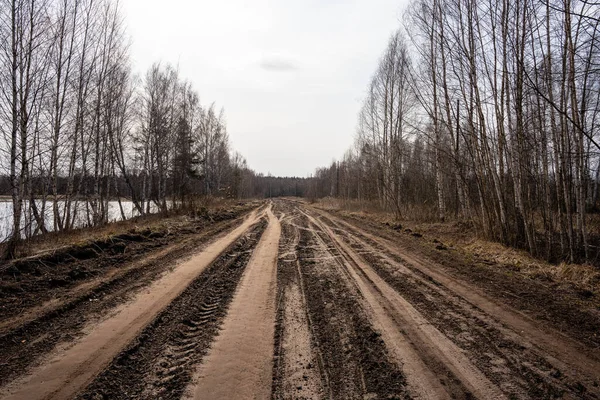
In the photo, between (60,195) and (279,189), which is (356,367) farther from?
(279,189)

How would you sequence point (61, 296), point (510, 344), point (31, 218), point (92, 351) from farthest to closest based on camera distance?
point (31, 218) → point (61, 296) → point (510, 344) → point (92, 351)

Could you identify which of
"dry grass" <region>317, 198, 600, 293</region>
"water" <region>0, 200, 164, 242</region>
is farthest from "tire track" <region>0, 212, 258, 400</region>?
"dry grass" <region>317, 198, 600, 293</region>

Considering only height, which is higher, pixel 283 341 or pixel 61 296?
pixel 61 296

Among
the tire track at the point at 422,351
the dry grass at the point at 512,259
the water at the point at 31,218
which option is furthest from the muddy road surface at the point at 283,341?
the water at the point at 31,218

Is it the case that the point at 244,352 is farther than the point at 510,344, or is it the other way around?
the point at 510,344

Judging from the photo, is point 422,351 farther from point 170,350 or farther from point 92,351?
point 92,351

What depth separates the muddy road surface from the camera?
273 cm

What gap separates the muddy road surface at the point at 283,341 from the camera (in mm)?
2730

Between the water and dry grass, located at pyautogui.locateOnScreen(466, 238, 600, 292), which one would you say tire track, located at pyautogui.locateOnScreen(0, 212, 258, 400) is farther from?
dry grass, located at pyautogui.locateOnScreen(466, 238, 600, 292)

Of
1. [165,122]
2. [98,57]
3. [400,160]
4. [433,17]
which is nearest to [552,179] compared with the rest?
[433,17]

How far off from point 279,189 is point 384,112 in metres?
116

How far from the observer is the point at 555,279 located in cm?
632

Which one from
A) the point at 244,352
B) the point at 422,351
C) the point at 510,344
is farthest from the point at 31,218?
the point at 510,344

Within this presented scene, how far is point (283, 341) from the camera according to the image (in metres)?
3.59
